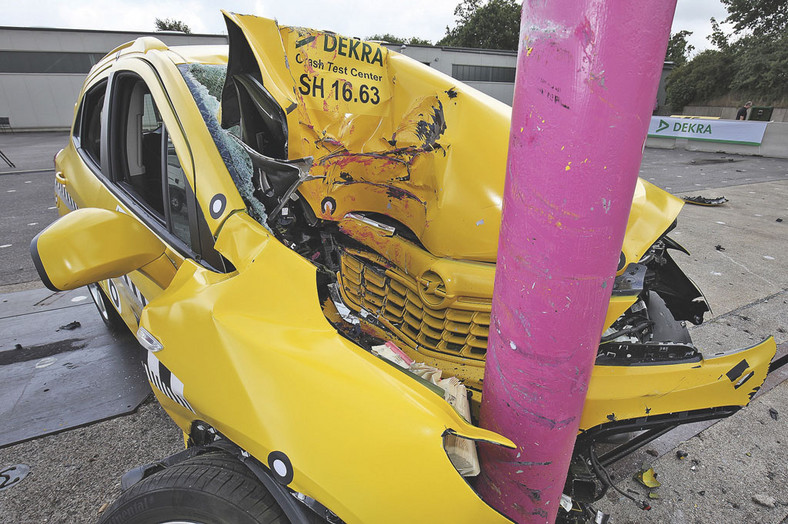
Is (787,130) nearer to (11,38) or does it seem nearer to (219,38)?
(219,38)

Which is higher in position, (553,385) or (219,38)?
(219,38)

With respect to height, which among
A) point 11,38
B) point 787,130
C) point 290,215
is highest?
point 11,38

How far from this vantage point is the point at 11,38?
A: 2325cm

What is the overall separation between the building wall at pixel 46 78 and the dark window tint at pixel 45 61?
0.13m

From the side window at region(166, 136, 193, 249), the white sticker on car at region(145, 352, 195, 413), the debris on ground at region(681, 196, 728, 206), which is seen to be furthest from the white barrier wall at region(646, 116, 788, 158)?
the white sticker on car at region(145, 352, 195, 413)

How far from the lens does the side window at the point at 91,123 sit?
8.80 ft

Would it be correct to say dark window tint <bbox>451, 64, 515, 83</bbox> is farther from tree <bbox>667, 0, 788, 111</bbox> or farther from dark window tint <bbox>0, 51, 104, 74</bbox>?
dark window tint <bbox>0, 51, 104, 74</bbox>

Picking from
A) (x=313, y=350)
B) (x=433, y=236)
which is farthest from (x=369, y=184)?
(x=313, y=350)

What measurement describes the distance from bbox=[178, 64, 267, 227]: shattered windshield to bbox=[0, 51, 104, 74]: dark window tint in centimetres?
2946

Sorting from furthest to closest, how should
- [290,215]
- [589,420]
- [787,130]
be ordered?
[787,130] → [290,215] → [589,420]

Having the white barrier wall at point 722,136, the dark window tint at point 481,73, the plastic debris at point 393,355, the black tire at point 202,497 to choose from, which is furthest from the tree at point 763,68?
the black tire at point 202,497

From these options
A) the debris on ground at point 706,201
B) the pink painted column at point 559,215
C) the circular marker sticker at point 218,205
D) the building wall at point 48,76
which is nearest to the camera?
the pink painted column at point 559,215

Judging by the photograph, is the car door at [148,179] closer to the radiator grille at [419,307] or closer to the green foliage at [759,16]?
the radiator grille at [419,307]

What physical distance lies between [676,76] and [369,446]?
38.8 m
